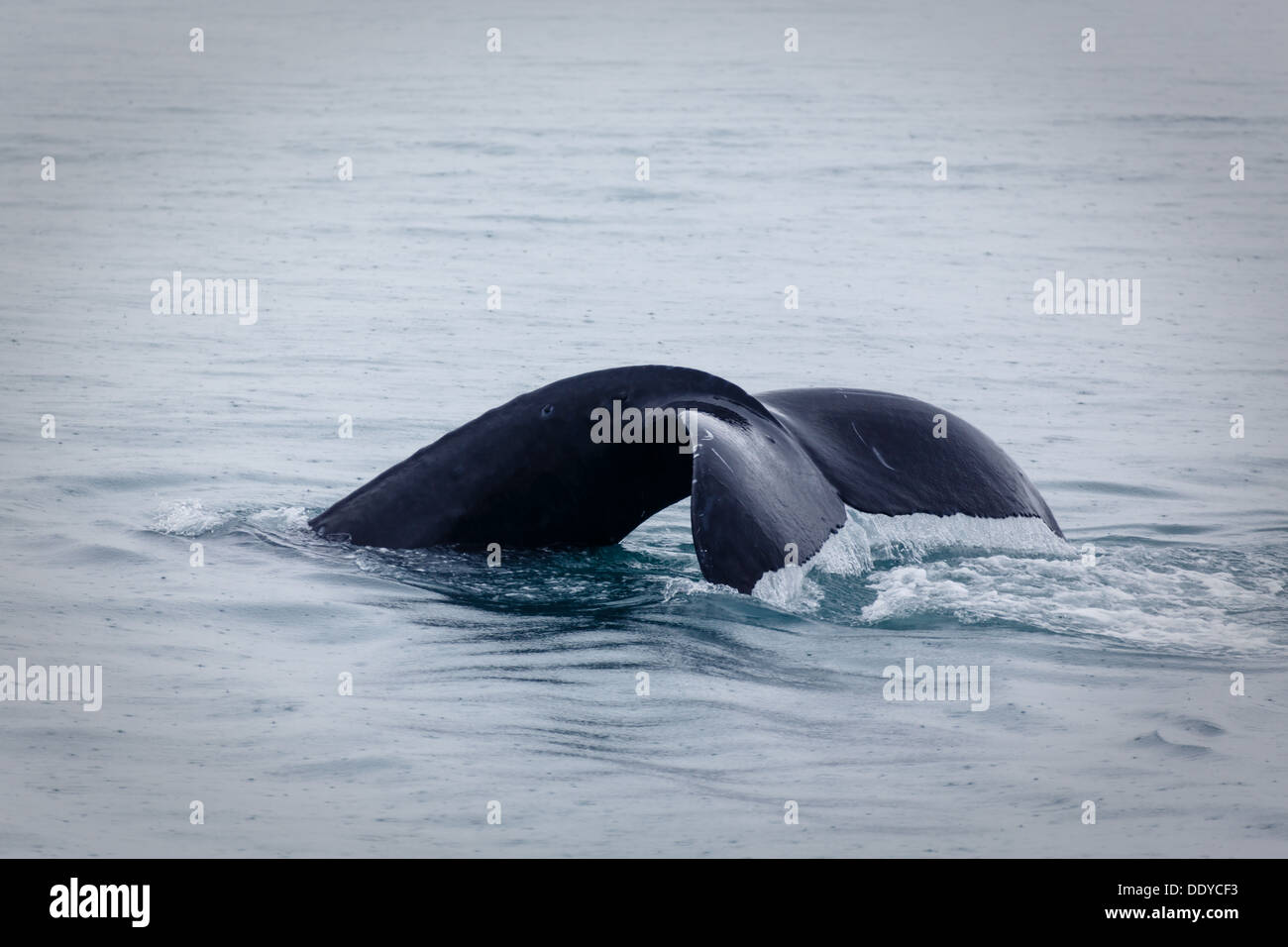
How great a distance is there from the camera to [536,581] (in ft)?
23.8

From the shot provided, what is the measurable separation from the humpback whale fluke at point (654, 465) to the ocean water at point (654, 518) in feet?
0.53

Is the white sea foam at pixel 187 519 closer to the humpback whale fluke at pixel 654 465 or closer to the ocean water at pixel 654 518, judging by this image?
the ocean water at pixel 654 518

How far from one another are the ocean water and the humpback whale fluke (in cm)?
16

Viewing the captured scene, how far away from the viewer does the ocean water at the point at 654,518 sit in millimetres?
5355

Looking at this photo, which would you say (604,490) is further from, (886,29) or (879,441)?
(886,29)

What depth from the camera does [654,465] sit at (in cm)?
692

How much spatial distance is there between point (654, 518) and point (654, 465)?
186 centimetres

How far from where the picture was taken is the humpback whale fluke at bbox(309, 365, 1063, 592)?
6645 millimetres

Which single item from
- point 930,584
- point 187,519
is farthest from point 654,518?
point 187,519

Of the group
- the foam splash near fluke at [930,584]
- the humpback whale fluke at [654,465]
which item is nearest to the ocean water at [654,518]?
the foam splash near fluke at [930,584]

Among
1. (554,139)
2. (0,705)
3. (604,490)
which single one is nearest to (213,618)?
(0,705)

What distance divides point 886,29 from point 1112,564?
3967cm
